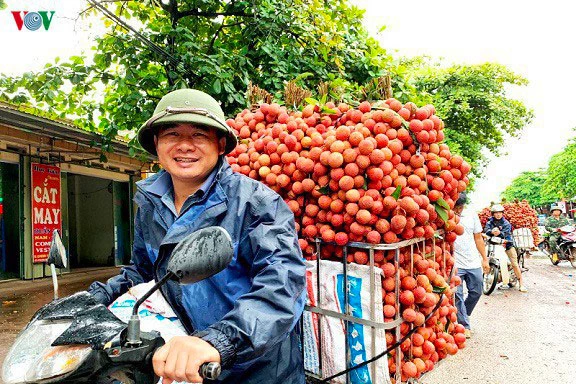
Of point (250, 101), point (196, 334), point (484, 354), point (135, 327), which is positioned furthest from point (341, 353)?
point (484, 354)

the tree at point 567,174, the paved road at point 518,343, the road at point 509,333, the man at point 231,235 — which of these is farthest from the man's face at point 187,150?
the tree at point 567,174

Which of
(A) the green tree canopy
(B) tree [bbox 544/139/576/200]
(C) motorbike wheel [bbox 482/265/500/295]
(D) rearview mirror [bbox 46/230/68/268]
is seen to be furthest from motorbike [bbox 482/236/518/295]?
(B) tree [bbox 544/139/576/200]

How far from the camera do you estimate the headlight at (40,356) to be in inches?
54.1

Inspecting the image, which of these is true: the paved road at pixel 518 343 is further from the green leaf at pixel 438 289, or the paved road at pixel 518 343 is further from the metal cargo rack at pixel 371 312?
the metal cargo rack at pixel 371 312

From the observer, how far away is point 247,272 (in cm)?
186

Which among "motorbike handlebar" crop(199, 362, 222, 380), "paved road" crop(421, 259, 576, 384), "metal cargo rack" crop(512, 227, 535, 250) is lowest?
"paved road" crop(421, 259, 576, 384)

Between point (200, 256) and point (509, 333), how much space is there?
21.1ft

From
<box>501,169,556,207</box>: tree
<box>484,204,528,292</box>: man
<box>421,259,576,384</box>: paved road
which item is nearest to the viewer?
<box>421,259,576,384</box>: paved road

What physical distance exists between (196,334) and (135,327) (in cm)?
18

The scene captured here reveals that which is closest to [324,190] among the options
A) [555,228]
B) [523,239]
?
[523,239]

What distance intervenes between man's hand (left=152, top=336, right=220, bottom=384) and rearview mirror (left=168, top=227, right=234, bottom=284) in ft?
0.55

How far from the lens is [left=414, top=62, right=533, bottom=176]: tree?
18.0 meters

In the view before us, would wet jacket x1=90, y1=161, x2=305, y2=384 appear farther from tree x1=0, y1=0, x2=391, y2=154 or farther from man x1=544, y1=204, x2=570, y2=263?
man x1=544, y1=204, x2=570, y2=263

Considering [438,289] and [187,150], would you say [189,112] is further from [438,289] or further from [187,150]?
[438,289]
